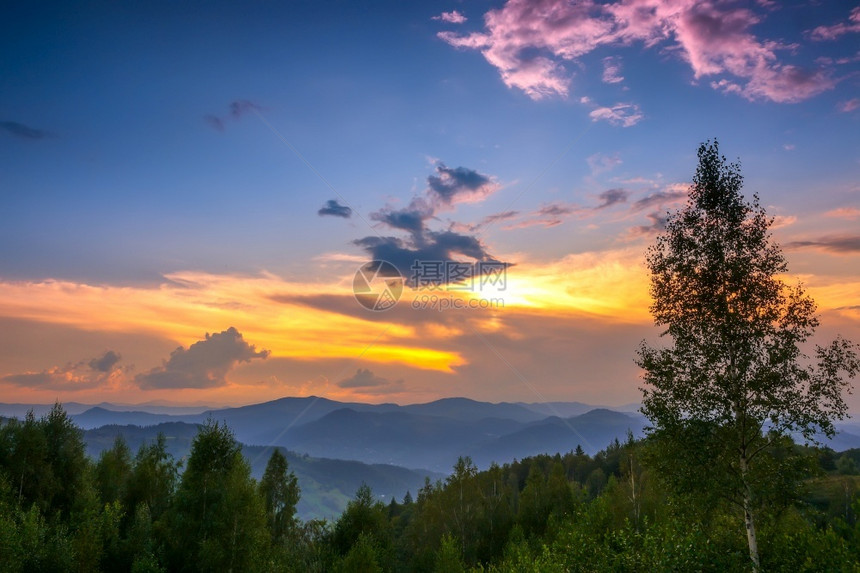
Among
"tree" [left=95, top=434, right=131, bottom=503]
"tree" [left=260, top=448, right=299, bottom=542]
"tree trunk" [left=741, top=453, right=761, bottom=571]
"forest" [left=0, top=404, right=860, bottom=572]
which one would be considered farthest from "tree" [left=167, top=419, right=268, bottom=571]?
"tree trunk" [left=741, top=453, right=761, bottom=571]

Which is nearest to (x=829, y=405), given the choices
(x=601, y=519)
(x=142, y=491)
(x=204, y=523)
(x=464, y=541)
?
(x=601, y=519)

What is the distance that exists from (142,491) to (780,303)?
271ft

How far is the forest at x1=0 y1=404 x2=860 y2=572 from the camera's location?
80.9 ft

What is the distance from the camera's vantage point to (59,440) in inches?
2426

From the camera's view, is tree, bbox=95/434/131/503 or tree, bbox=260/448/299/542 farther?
tree, bbox=260/448/299/542

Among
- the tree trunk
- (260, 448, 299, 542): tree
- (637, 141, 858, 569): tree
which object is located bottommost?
(260, 448, 299, 542): tree

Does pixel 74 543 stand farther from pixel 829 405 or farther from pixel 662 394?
pixel 829 405

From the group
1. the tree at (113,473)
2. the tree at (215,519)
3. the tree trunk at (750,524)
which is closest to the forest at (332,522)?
the tree at (215,519)

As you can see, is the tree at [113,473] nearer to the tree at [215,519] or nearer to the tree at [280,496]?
the tree at [280,496]

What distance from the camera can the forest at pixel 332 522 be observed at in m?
24.7

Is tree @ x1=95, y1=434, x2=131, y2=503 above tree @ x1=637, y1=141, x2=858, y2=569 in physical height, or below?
below

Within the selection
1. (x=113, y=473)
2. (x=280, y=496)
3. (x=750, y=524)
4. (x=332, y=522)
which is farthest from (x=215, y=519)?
(x=280, y=496)

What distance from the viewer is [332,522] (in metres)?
66.4

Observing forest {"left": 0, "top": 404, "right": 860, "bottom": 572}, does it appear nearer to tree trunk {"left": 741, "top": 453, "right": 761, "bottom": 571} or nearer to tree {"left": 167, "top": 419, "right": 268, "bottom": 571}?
tree {"left": 167, "top": 419, "right": 268, "bottom": 571}
